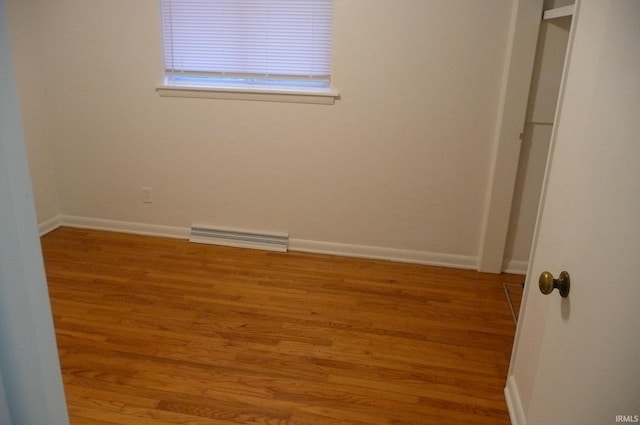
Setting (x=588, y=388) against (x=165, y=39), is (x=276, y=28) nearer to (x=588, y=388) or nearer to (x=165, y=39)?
(x=165, y=39)

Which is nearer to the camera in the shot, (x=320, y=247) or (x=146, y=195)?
(x=320, y=247)

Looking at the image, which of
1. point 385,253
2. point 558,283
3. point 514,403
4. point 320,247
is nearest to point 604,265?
A: point 558,283

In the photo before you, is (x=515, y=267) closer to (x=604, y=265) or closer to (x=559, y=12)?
(x=559, y=12)

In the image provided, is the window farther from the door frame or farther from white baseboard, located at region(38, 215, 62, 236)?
white baseboard, located at region(38, 215, 62, 236)

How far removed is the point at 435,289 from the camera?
2.96 m

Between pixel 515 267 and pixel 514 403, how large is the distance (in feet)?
4.76

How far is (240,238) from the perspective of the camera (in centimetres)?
348

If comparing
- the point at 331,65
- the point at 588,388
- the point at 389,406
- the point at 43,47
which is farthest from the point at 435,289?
the point at 43,47

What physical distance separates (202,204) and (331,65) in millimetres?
1398

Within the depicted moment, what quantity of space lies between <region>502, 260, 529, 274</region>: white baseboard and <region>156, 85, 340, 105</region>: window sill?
164 centimetres

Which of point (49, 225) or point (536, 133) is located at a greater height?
point (536, 133)

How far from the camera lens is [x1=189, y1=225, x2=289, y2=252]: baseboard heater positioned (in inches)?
135

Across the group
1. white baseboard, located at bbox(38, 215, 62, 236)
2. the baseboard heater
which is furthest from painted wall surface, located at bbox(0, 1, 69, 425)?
white baseboard, located at bbox(38, 215, 62, 236)

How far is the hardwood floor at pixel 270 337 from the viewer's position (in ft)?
6.37
